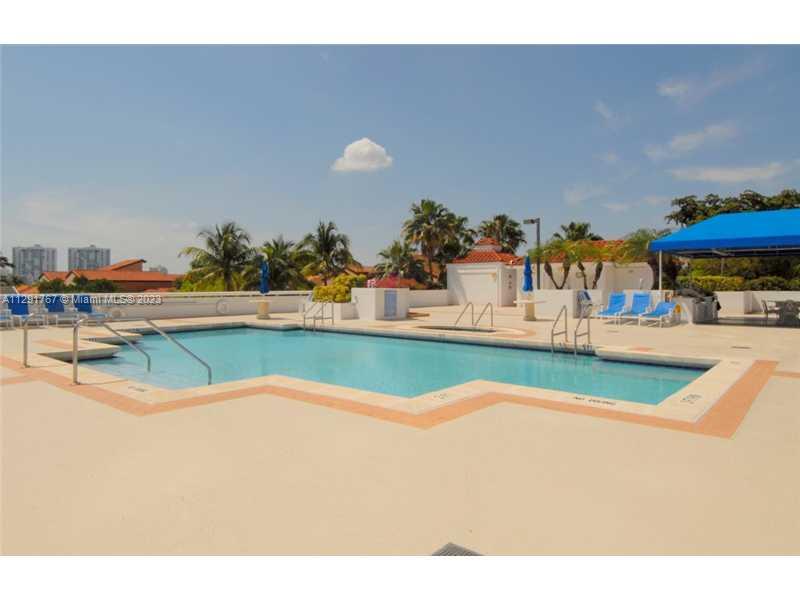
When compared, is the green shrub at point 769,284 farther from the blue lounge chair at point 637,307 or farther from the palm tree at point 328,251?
the palm tree at point 328,251

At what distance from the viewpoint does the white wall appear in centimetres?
2850

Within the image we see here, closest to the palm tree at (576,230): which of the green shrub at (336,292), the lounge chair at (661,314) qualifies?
the green shrub at (336,292)

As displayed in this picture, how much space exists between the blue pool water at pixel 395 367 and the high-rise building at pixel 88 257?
177 meters

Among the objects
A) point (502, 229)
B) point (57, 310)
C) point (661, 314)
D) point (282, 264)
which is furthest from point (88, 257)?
point (661, 314)

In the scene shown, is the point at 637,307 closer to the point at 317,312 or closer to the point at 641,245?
the point at 641,245

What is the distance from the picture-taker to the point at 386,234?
1441 inches

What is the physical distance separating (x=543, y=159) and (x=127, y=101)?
19.3 m

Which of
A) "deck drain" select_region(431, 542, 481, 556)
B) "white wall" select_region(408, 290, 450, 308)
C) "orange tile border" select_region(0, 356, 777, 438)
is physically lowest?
"deck drain" select_region(431, 542, 481, 556)

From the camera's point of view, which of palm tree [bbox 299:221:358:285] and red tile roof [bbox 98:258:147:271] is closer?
palm tree [bbox 299:221:358:285]

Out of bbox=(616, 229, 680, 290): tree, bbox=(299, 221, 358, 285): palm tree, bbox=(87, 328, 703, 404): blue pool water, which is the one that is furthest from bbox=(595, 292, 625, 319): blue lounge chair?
bbox=(299, 221, 358, 285): palm tree

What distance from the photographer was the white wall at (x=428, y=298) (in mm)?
28500

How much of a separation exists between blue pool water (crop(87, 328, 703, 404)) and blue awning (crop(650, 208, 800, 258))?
7718mm

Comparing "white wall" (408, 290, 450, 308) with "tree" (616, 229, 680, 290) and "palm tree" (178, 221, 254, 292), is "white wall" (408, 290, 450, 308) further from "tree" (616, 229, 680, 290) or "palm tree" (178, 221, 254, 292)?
"palm tree" (178, 221, 254, 292)
